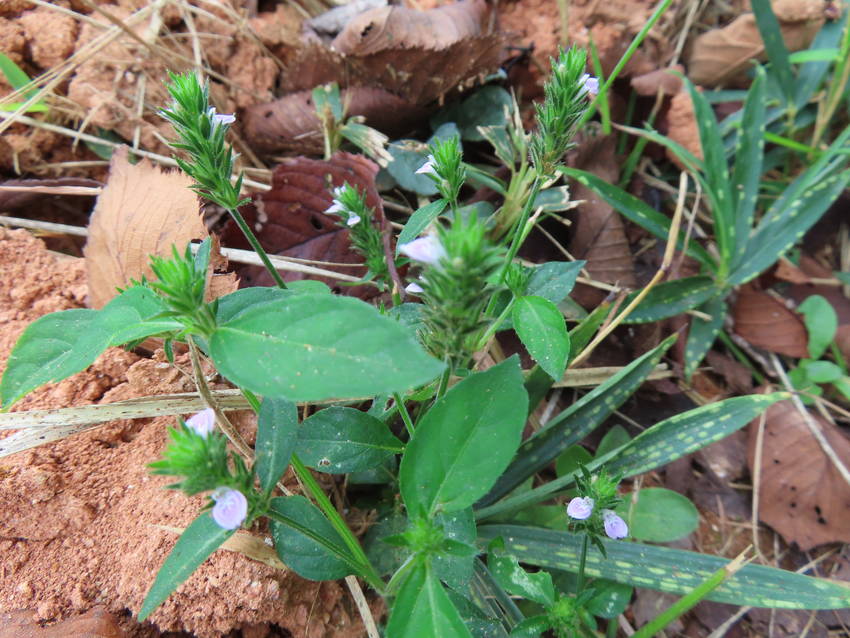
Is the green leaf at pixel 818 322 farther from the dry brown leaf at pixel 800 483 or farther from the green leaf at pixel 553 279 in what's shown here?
the green leaf at pixel 553 279

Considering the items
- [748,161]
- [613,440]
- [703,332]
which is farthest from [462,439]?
[748,161]

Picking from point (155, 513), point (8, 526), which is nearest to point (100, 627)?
point (155, 513)

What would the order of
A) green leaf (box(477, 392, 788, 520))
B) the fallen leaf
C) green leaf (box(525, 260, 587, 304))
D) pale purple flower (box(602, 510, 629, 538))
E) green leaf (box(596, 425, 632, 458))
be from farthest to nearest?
1. the fallen leaf
2. green leaf (box(596, 425, 632, 458))
3. green leaf (box(477, 392, 788, 520))
4. green leaf (box(525, 260, 587, 304))
5. pale purple flower (box(602, 510, 629, 538))

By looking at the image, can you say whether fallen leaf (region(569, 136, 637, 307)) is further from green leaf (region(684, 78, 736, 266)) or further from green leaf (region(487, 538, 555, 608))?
green leaf (region(487, 538, 555, 608))

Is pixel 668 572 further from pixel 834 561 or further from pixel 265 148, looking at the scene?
pixel 265 148

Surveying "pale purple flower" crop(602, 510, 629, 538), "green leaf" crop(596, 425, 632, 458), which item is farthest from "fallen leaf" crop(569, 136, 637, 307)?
"pale purple flower" crop(602, 510, 629, 538)

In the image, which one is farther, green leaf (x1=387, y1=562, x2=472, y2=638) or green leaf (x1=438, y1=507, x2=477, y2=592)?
green leaf (x1=438, y1=507, x2=477, y2=592)
